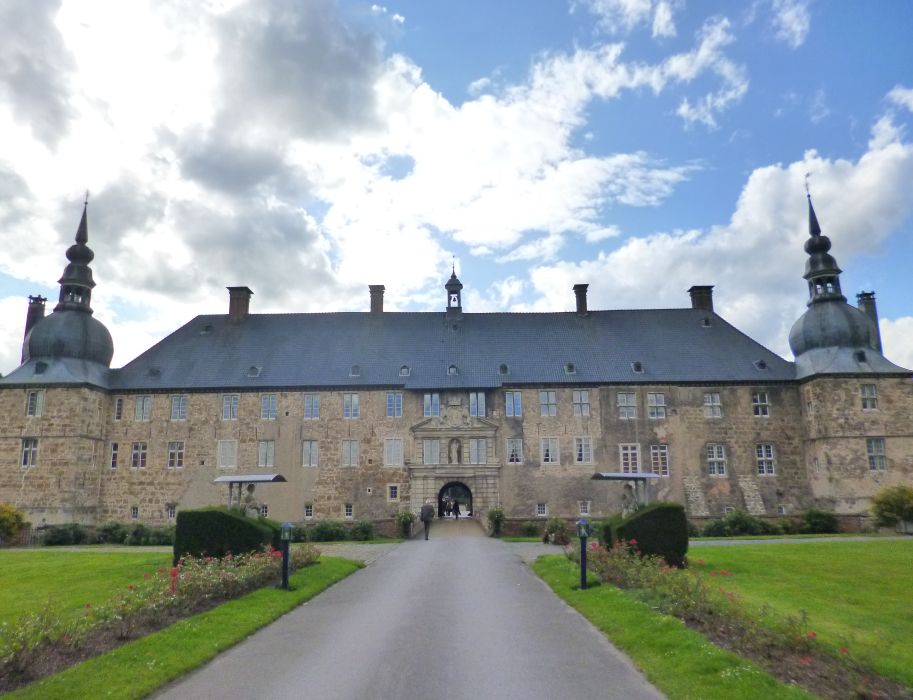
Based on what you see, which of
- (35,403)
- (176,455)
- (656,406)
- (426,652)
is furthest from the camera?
(656,406)

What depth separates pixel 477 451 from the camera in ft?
128

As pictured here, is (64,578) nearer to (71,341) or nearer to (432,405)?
(432,405)

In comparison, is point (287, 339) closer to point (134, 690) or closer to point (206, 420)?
point (206, 420)

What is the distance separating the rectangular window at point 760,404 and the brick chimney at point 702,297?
25.1 feet

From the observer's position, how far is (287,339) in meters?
43.6

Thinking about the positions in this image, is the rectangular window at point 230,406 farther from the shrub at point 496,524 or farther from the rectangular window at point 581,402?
the rectangular window at point 581,402

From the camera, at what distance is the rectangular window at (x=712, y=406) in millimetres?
39688

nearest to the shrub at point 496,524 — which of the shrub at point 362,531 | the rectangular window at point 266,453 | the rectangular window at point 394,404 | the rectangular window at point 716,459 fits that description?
the shrub at point 362,531

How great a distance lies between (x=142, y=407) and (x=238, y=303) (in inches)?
353

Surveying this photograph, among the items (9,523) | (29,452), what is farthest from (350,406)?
(9,523)

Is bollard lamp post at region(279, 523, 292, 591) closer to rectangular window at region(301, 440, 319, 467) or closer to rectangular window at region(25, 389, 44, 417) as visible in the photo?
rectangular window at region(301, 440, 319, 467)

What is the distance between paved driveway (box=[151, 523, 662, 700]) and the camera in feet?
28.1

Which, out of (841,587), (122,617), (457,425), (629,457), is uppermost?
(457,425)

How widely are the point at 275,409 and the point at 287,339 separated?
211 inches
